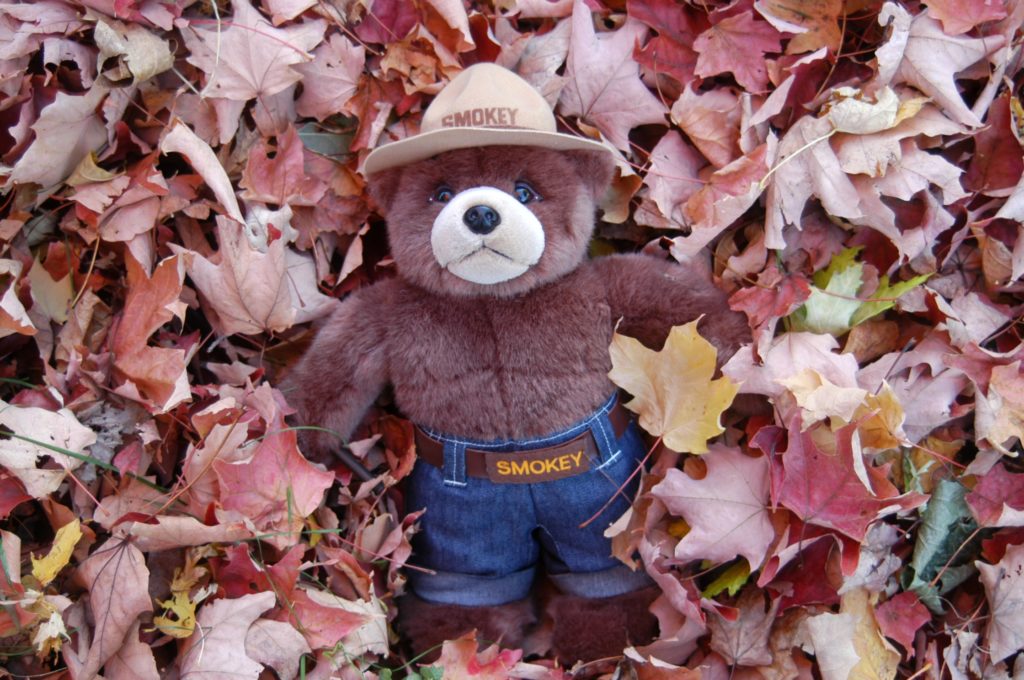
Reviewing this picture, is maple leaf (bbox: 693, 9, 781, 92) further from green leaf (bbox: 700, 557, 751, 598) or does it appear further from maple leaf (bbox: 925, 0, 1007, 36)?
green leaf (bbox: 700, 557, 751, 598)

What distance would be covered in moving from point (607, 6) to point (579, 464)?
130 centimetres

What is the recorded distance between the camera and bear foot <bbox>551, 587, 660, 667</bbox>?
200 centimetres

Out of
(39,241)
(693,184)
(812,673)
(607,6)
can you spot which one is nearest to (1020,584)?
(812,673)

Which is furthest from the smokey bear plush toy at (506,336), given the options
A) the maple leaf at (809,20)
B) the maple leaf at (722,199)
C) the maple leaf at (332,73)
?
the maple leaf at (809,20)

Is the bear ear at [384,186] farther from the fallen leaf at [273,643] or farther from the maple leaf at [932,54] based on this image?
the maple leaf at [932,54]

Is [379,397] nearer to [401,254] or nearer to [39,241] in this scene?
[401,254]

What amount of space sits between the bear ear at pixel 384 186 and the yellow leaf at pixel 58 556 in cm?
100

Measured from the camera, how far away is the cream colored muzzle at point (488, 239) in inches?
67.1

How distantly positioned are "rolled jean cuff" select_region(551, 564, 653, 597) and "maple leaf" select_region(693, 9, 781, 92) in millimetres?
1286

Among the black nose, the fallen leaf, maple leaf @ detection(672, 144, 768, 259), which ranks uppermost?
the black nose

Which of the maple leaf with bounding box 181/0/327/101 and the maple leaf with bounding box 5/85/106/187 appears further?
the maple leaf with bounding box 181/0/327/101

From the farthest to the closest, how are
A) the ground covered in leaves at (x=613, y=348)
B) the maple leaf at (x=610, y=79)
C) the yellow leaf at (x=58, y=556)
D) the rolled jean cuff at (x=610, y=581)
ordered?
the maple leaf at (x=610, y=79), the rolled jean cuff at (x=610, y=581), the ground covered in leaves at (x=613, y=348), the yellow leaf at (x=58, y=556)

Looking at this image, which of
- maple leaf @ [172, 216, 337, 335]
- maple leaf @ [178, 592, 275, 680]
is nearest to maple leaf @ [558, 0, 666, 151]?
maple leaf @ [172, 216, 337, 335]

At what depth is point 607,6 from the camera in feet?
7.36
